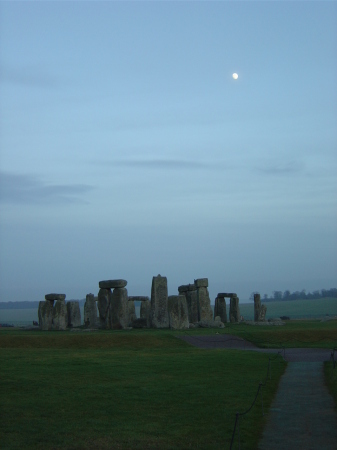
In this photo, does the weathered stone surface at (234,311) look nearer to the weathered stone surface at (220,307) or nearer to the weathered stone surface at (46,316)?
the weathered stone surface at (220,307)

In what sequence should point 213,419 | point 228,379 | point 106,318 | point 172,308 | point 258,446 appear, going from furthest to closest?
point 106,318
point 172,308
point 228,379
point 213,419
point 258,446

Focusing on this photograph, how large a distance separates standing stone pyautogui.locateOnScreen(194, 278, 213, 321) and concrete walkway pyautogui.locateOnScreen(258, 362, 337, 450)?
22559 millimetres

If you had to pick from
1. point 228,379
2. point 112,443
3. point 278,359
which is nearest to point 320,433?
point 112,443

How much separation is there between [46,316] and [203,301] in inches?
383

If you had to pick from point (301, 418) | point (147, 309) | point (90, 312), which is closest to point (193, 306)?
point (147, 309)

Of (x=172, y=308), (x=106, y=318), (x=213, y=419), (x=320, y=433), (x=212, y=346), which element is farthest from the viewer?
(x=106, y=318)

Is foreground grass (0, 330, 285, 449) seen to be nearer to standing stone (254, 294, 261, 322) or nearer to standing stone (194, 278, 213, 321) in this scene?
standing stone (194, 278, 213, 321)

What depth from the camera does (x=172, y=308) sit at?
114 feet

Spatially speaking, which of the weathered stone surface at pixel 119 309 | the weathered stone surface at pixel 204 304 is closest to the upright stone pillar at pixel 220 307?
the weathered stone surface at pixel 204 304

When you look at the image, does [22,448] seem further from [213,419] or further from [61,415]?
[213,419]

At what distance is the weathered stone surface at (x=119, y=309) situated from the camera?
3594 centimetres

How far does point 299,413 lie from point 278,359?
29.1 feet

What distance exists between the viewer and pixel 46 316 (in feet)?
124

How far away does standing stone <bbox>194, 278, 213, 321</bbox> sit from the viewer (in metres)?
40.0
